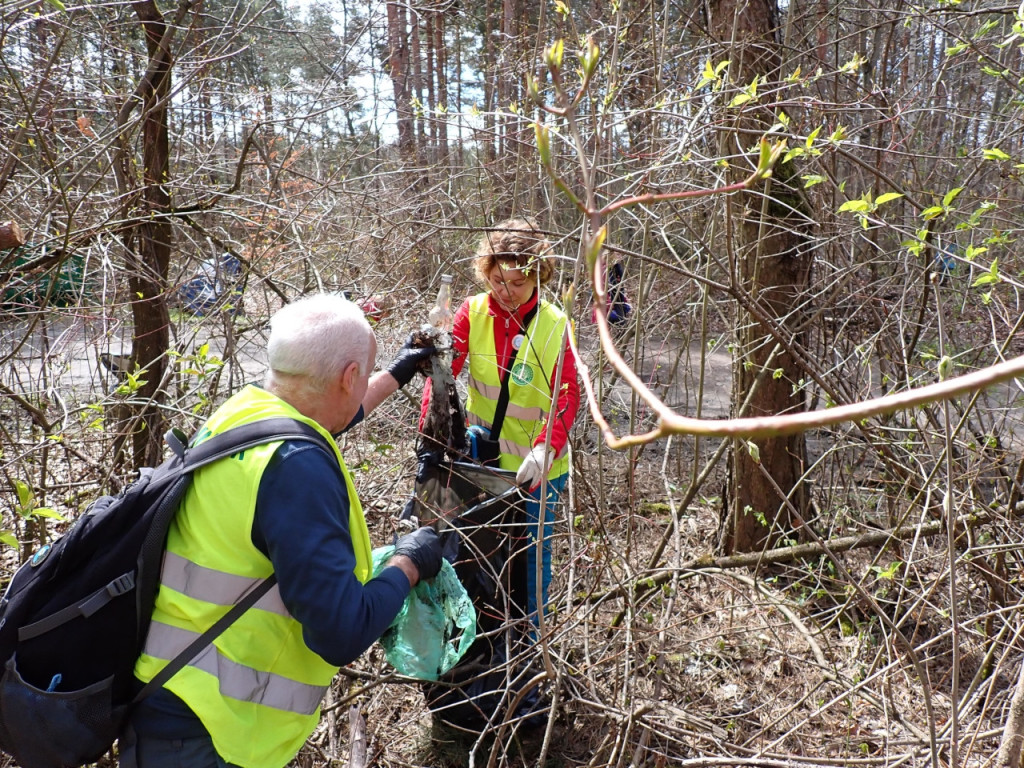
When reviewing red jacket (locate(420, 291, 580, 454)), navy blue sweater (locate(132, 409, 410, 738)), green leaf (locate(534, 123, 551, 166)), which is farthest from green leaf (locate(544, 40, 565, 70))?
red jacket (locate(420, 291, 580, 454))

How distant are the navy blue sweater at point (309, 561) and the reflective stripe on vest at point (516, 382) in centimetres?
153

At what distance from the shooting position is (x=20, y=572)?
1.72 m

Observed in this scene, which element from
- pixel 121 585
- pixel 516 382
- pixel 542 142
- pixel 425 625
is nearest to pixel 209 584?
pixel 121 585

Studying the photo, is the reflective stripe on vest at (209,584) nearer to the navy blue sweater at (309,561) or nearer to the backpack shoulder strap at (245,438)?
the navy blue sweater at (309,561)

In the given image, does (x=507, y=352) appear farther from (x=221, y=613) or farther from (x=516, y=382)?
(x=221, y=613)

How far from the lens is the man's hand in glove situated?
6.75 feet

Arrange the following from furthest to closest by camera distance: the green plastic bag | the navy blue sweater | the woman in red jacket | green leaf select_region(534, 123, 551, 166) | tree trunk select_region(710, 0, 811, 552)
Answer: tree trunk select_region(710, 0, 811, 552), the woman in red jacket, the green plastic bag, the navy blue sweater, green leaf select_region(534, 123, 551, 166)

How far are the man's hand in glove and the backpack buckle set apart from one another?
2.05 feet

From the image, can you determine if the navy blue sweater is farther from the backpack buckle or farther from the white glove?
the white glove

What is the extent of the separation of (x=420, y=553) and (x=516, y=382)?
4.08 ft

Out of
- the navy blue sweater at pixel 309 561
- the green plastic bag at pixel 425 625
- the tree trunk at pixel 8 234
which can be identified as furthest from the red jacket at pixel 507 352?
the tree trunk at pixel 8 234

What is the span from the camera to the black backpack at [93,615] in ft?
5.48

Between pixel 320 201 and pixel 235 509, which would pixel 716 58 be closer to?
pixel 320 201

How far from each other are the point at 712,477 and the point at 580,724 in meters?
3.00
